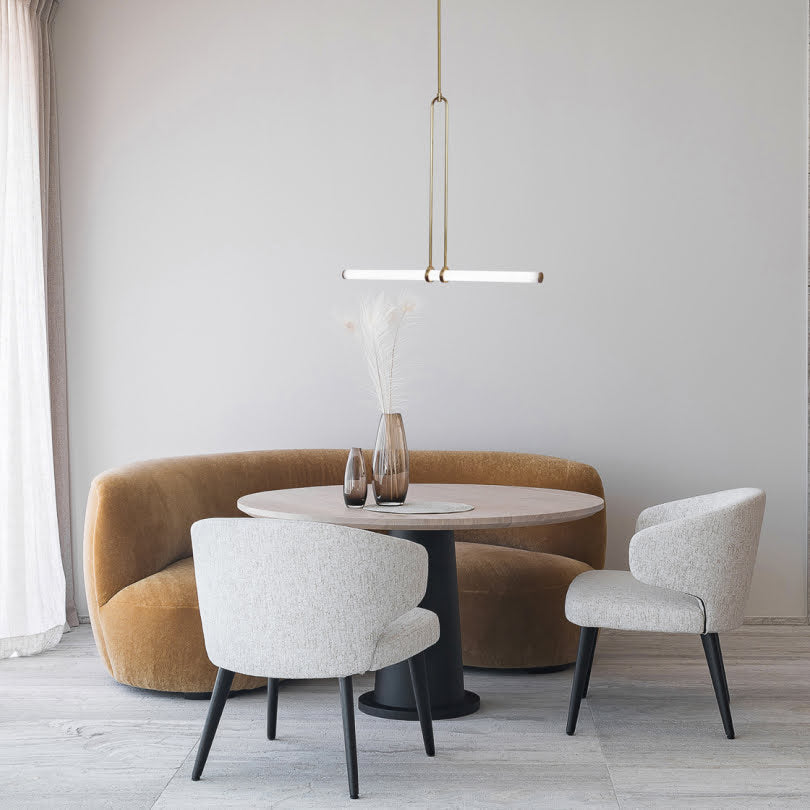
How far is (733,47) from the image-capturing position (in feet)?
14.5

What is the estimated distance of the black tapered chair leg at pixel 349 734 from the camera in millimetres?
2457

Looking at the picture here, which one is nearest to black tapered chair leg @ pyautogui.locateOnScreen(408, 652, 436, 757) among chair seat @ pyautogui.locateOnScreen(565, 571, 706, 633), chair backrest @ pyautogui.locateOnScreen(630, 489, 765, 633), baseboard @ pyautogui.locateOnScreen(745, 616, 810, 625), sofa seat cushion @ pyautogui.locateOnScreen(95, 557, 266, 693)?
chair seat @ pyautogui.locateOnScreen(565, 571, 706, 633)

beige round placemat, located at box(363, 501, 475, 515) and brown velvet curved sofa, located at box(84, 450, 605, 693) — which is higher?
beige round placemat, located at box(363, 501, 475, 515)

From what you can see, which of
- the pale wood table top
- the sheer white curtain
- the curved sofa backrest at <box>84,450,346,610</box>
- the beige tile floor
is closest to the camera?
the beige tile floor

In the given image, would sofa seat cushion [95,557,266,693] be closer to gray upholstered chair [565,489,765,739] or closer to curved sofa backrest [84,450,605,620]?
curved sofa backrest [84,450,605,620]

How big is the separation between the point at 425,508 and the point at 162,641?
106cm

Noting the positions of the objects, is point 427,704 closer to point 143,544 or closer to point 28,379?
point 143,544

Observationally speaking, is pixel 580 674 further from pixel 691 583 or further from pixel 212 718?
pixel 212 718

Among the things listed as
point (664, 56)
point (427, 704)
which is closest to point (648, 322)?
point (664, 56)

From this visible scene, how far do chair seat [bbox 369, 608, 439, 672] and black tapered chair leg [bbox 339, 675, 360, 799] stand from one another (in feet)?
0.28

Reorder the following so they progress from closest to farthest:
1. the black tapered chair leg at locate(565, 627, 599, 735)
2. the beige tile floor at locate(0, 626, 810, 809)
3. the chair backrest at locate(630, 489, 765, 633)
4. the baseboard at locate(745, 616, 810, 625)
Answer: the beige tile floor at locate(0, 626, 810, 809)
the chair backrest at locate(630, 489, 765, 633)
the black tapered chair leg at locate(565, 627, 599, 735)
the baseboard at locate(745, 616, 810, 625)

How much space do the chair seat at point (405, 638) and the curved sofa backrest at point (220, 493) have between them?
1.22 meters

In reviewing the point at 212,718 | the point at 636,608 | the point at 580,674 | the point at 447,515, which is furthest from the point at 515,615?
the point at 212,718

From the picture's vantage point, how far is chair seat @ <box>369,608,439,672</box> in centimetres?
246
